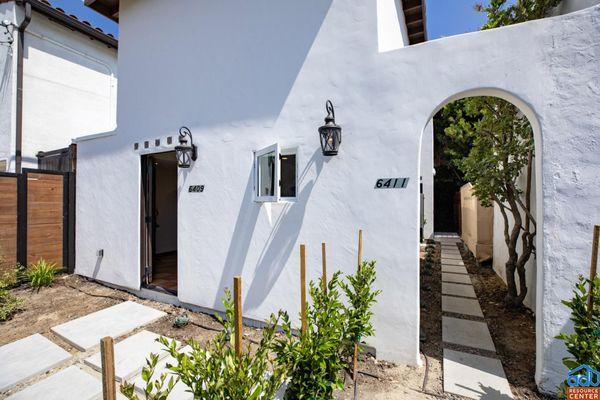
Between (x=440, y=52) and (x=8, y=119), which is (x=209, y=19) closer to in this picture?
(x=440, y=52)

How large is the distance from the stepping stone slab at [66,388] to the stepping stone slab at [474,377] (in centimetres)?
376

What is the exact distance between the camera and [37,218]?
6.11 meters

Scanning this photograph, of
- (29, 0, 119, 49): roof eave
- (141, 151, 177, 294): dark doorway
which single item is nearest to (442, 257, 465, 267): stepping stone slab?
(141, 151, 177, 294): dark doorway

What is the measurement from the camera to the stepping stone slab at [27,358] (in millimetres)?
3129

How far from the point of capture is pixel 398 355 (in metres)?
3.31

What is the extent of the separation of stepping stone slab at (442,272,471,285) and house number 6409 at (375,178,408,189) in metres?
4.15

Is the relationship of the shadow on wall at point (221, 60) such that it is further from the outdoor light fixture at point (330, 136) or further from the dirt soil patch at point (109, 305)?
the dirt soil patch at point (109, 305)

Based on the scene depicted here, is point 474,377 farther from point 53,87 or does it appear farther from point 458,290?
point 53,87

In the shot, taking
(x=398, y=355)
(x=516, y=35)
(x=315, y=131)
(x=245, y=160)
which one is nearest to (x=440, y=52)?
(x=516, y=35)

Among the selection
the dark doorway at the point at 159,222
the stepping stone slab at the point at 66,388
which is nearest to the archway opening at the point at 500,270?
the stepping stone slab at the point at 66,388

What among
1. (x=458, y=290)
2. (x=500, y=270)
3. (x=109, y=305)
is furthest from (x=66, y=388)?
(x=500, y=270)

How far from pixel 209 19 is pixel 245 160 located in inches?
103

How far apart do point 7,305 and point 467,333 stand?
7387mm

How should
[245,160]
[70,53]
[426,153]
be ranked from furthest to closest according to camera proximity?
[426,153] < [70,53] < [245,160]
